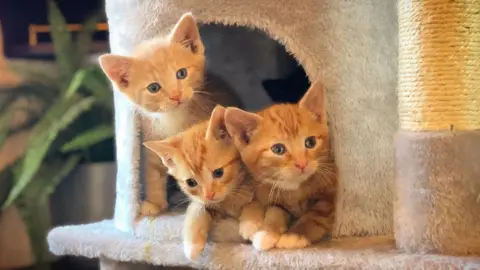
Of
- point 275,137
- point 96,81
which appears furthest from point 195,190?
point 96,81

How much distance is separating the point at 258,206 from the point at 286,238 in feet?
0.36

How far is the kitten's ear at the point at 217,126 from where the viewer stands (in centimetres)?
126

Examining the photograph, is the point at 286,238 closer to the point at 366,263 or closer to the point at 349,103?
the point at 366,263

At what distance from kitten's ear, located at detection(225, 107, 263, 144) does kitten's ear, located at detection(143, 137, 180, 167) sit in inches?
4.7

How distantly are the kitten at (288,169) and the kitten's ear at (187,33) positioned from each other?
218 mm

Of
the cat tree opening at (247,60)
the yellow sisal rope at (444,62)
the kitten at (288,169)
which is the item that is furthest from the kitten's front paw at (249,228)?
the cat tree opening at (247,60)

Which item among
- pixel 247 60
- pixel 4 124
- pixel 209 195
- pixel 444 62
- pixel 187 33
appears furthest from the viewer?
pixel 4 124

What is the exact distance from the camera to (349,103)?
50.6 inches

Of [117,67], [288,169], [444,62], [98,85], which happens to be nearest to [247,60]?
Result: [98,85]

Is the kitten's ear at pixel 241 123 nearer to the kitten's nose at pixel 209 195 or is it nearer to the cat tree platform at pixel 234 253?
the kitten's nose at pixel 209 195

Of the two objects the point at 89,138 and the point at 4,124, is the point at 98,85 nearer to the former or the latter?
the point at 89,138

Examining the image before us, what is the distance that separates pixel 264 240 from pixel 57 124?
0.96 m

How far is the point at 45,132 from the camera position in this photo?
1.93 metres

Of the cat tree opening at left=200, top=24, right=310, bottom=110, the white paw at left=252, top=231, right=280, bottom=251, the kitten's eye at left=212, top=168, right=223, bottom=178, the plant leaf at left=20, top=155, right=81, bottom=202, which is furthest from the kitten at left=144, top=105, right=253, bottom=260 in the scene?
the plant leaf at left=20, top=155, right=81, bottom=202
